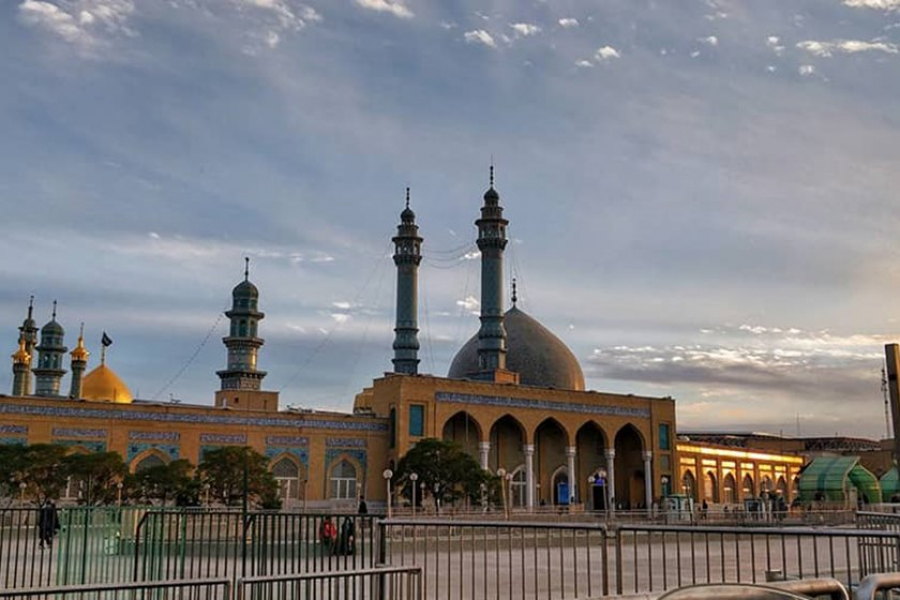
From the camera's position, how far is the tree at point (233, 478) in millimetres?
33594

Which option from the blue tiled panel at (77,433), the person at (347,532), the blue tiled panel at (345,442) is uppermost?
the blue tiled panel at (77,433)

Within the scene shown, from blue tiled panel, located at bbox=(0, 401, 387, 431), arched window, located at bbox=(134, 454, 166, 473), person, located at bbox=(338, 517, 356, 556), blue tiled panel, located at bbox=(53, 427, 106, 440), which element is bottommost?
person, located at bbox=(338, 517, 356, 556)

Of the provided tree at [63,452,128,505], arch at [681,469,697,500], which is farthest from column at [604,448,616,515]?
tree at [63,452,128,505]

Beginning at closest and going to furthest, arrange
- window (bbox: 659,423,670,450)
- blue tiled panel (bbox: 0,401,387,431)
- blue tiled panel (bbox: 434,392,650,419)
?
blue tiled panel (bbox: 0,401,387,431) → blue tiled panel (bbox: 434,392,650,419) → window (bbox: 659,423,670,450)

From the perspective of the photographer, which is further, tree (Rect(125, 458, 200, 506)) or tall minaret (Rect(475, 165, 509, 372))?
tall minaret (Rect(475, 165, 509, 372))

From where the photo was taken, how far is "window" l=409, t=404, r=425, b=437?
137 ft

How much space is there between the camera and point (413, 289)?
48.7m

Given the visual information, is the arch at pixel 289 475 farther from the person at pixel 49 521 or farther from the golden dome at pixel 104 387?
the person at pixel 49 521

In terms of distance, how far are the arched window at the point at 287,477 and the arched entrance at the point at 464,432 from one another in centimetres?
743

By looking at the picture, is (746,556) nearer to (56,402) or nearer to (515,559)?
(515,559)

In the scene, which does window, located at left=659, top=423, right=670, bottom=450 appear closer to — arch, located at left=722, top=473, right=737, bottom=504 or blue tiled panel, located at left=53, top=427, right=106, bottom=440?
arch, located at left=722, top=473, right=737, bottom=504

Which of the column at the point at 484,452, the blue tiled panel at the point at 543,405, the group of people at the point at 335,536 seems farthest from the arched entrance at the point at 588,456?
the group of people at the point at 335,536

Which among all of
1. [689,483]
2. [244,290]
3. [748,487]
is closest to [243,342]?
[244,290]

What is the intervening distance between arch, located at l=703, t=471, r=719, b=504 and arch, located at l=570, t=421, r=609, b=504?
1002 centimetres
